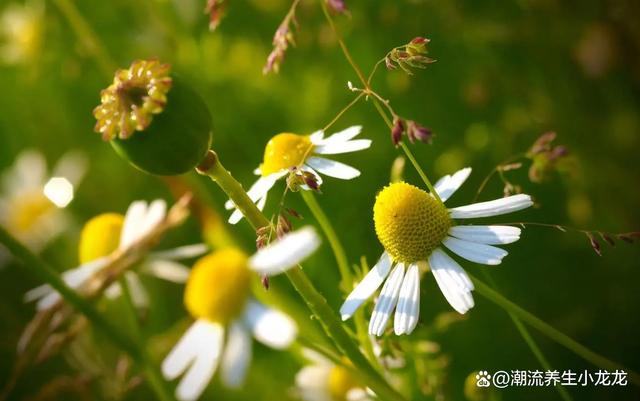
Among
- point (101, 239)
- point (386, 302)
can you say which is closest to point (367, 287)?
point (386, 302)

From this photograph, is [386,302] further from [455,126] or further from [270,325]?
[455,126]

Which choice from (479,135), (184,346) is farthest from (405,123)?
(479,135)

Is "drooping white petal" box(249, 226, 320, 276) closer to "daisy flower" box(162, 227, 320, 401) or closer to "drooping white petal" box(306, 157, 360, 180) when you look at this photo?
"daisy flower" box(162, 227, 320, 401)

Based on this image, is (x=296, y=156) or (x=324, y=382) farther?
(x=324, y=382)

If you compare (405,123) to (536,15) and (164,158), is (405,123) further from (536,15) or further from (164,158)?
(536,15)

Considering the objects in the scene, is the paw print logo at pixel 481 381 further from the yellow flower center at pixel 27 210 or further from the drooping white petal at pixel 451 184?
the yellow flower center at pixel 27 210

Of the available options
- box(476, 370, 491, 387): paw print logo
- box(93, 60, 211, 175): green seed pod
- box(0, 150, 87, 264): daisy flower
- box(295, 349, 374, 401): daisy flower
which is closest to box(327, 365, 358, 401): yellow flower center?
box(295, 349, 374, 401): daisy flower
